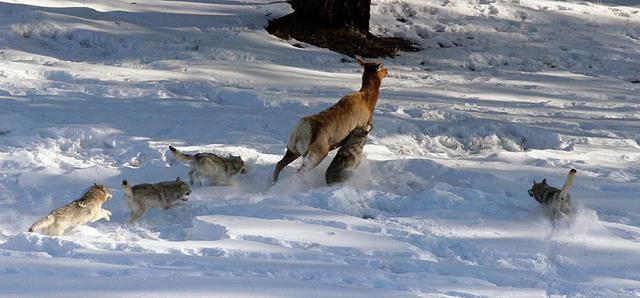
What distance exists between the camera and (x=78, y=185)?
8227 mm

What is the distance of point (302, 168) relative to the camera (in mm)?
8445

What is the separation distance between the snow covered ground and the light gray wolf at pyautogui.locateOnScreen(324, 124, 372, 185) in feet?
0.53

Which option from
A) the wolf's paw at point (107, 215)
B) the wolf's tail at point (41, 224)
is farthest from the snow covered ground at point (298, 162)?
the wolf's tail at point (41, 224)

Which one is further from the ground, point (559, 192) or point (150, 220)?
point (559, 192)

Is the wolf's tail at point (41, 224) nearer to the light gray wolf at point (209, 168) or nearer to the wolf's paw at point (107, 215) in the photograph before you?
the wolf's paw at point (107, 215)

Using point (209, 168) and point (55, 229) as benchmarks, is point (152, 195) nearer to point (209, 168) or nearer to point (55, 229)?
point (209, 168)

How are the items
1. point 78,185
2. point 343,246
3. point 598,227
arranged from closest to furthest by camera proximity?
1. point 343,246
2. point 598,227
3. point 78,185

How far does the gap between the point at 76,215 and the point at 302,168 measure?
2.53 m

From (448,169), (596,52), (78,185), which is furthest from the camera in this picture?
(596,52)

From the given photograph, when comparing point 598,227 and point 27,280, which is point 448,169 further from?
point 27,280

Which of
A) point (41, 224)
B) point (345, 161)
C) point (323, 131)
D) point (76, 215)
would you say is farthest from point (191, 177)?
point (41, 224)

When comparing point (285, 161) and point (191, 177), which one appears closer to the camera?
point (191, 177)

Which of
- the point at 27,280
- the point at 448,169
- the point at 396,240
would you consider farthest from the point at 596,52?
the point at 27,280

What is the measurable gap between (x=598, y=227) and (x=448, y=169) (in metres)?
2.15
